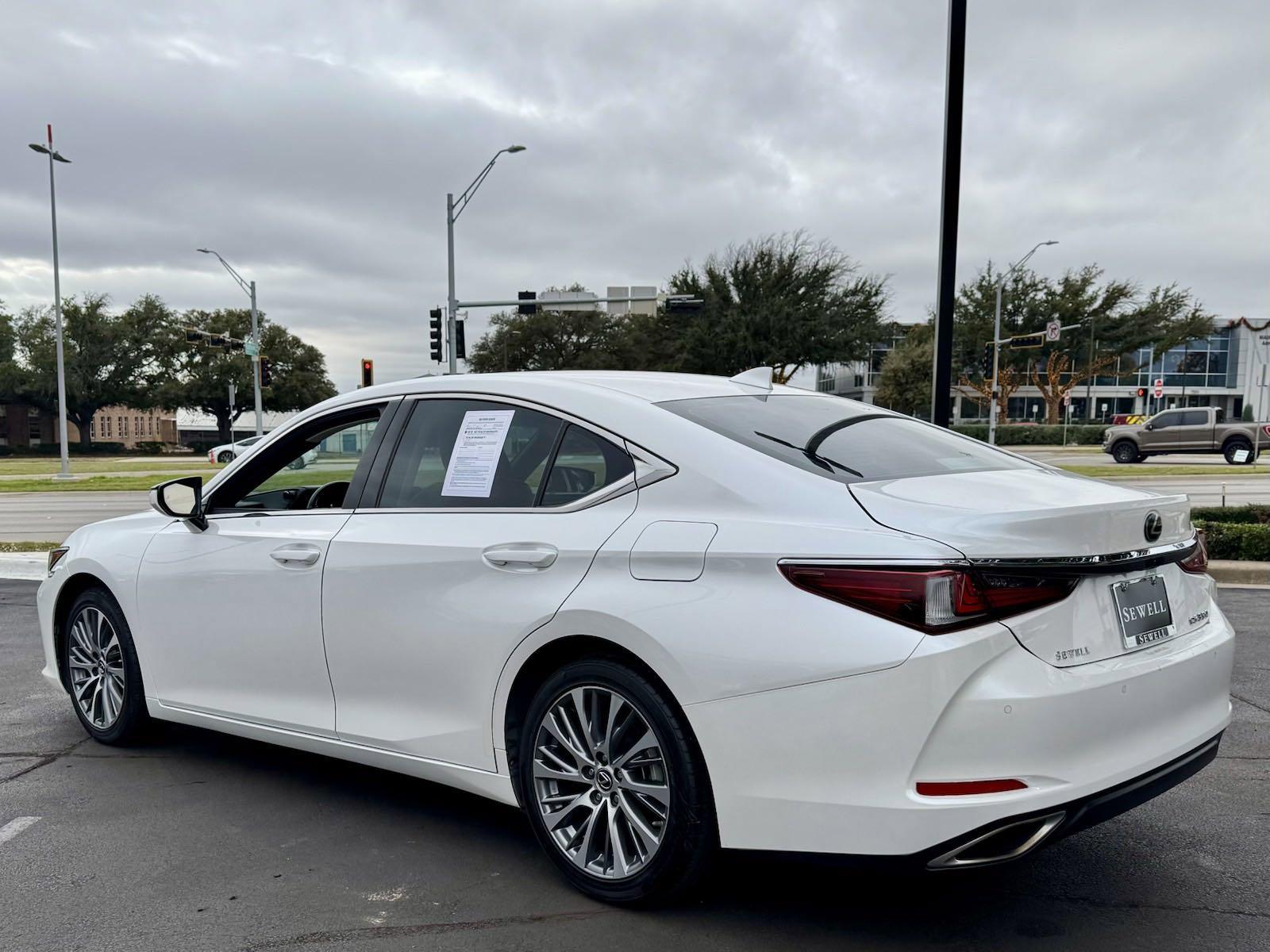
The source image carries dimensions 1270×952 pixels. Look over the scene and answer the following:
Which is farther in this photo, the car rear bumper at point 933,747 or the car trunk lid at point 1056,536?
the car trunk lid at point 1056,536

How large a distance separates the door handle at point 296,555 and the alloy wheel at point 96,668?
4.24 ft

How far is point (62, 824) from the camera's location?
13.0 feet

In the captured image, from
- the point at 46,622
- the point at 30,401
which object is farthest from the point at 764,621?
the point at 30,401

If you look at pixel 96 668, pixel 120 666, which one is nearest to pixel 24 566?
pixel 96 668

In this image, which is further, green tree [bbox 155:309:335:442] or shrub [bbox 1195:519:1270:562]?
green tree [bbox 155:309:335:442]

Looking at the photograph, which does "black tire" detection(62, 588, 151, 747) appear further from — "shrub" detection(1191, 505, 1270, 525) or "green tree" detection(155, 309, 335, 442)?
"green tree" detection(155, 309, 335, 442)

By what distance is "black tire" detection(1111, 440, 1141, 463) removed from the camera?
3466 cm

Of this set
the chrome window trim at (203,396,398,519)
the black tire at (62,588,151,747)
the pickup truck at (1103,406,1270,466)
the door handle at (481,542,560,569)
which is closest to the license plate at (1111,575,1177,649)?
the door handle at (481,542,560,569)

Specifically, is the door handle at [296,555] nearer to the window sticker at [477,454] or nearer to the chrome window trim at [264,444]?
the chrome window trim at [264,444]

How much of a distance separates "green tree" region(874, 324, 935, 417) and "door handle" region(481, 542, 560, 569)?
2428 inches

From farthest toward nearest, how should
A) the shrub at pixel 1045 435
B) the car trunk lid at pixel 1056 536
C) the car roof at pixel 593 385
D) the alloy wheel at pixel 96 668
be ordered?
the shrub at pixel 1045 435 → the alloy wheel at pixel 96 668 → the car roof at pixel 593 385 → the car trunk lid at pixel 1056 536

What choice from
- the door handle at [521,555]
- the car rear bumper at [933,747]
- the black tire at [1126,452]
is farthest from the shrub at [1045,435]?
the car rear bumper at [933,747]

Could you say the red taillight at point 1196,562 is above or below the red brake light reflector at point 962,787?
above

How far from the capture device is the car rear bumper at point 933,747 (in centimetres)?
252
